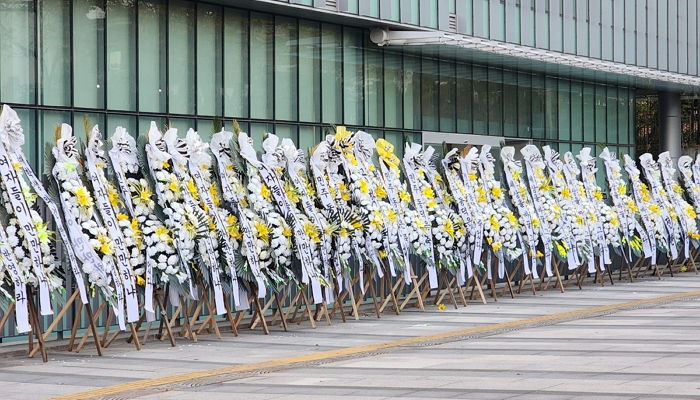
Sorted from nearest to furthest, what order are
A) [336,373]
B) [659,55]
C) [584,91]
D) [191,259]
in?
[336,373]
[191,259]
[584,91]
[659,55]

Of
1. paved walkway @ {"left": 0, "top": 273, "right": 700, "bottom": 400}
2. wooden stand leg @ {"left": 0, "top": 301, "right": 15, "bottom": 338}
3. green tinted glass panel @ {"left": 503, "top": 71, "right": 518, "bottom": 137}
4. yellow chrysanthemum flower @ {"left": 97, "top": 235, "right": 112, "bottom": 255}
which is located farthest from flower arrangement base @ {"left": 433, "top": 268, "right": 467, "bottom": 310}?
green tinted glass panel @ {"left": 503, "top": 71, "right": 518, "bottom": 137}

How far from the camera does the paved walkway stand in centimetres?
1295

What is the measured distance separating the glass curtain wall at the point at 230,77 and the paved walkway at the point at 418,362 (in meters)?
4.92

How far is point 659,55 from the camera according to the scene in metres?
40.1

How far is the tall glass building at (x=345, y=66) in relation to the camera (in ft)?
69.5

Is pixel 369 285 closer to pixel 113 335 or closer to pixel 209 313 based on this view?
pixel 209 313

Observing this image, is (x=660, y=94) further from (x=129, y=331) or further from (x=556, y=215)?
(x=129, y=331)

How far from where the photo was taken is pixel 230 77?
80.4ft

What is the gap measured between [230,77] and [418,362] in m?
10.4

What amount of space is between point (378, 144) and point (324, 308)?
10.4 ft

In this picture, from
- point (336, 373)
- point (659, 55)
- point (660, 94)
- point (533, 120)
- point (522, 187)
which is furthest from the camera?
point (660, 94)

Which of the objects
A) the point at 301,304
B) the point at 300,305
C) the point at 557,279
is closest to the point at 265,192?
the point at 300,305

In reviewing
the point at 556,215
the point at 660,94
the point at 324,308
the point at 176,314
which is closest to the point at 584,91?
the point at 660,94

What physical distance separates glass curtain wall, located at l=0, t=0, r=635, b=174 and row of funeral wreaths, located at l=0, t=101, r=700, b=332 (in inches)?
121
